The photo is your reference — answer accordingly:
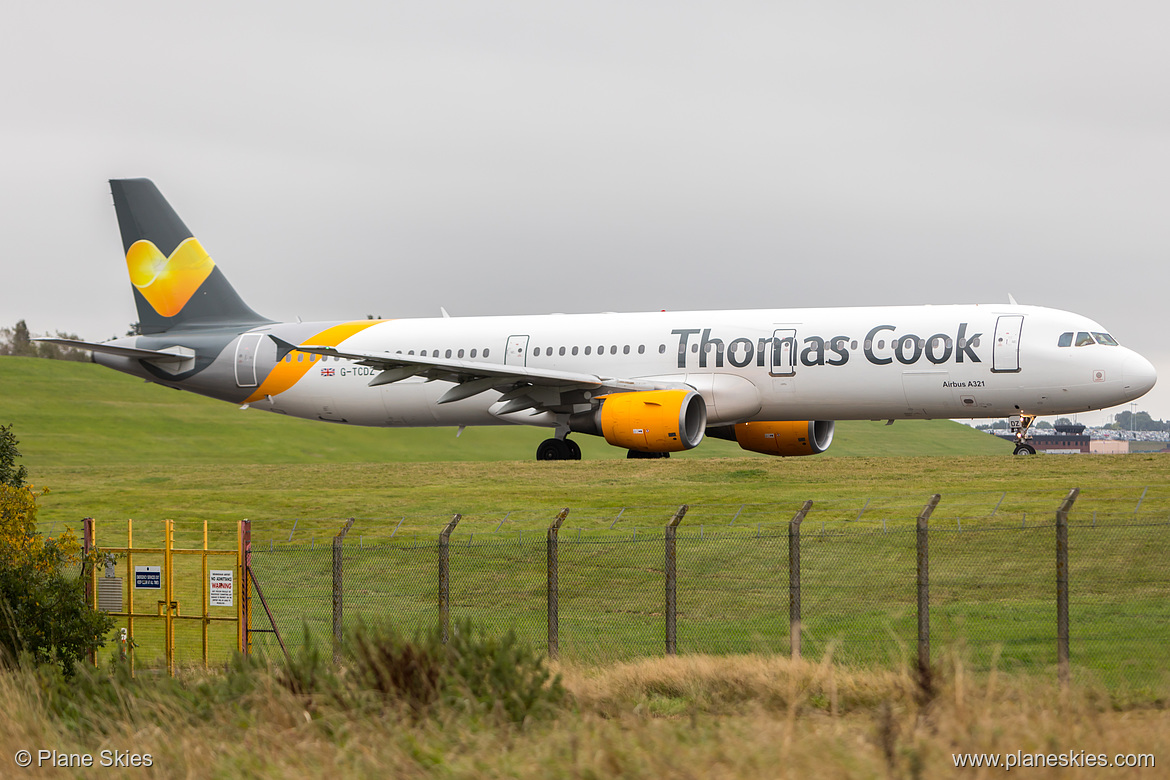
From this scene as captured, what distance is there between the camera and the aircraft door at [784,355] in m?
28.9

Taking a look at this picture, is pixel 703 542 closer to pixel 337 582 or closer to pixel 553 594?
pixel 553 594

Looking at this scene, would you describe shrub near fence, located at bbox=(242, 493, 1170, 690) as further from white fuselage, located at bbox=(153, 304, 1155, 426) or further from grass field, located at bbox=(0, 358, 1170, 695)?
white fuselage, located at bbox=(153, 304, 1155, 426)

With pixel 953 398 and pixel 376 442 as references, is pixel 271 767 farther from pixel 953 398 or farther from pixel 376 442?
pixel 376 442

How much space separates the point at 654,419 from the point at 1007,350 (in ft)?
24.6

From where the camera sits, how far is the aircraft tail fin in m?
38.0

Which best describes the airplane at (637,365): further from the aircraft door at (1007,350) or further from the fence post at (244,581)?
the fence post at (244,581)

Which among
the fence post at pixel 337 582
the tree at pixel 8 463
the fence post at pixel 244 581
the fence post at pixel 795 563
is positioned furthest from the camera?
the tree at pixel 8 463

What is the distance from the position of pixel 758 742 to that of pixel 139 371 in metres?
33.4

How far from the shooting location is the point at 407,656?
9852 mm

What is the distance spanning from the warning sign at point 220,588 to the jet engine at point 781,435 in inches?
784

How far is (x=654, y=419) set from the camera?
28.3m

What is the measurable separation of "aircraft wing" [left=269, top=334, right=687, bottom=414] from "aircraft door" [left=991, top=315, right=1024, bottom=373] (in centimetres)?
691

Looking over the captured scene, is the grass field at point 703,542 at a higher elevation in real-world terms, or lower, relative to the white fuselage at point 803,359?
lower

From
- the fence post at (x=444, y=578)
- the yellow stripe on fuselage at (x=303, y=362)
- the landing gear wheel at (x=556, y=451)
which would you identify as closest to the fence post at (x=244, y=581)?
the fence post at (x=444, y=578)
